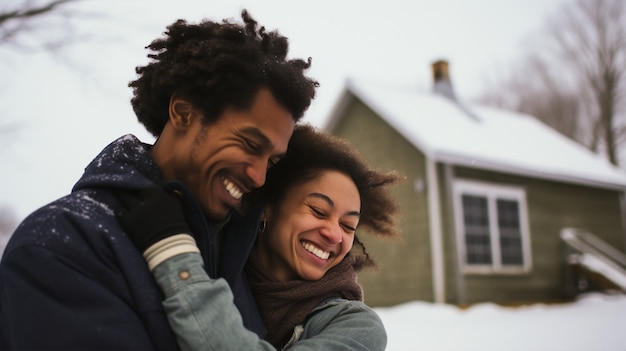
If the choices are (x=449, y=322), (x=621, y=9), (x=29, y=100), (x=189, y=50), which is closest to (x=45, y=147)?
(x=29, y=100)

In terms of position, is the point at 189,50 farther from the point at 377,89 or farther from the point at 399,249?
the point at 377,89

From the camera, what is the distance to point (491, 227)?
37.0 ft

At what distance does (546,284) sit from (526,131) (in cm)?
466

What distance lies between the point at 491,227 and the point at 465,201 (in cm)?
77

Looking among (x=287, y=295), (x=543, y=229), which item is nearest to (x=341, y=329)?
(x=287, y=295)

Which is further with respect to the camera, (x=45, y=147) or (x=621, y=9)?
(x=621, y=9)

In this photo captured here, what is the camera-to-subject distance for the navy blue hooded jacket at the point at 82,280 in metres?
1.23

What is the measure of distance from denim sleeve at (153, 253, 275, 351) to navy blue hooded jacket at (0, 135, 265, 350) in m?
0.04

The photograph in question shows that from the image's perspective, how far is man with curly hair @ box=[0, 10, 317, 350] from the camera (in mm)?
1251

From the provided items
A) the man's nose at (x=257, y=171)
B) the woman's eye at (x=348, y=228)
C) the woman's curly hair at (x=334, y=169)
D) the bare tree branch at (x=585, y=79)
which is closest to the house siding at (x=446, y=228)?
the woman's curly hair at (x=334, y=169)

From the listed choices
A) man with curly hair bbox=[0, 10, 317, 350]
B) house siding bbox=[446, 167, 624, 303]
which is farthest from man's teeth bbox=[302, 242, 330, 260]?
house siding bbox=[446, 167, 624, 303]

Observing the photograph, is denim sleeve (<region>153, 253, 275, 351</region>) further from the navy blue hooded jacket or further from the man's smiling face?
the man's smiling face

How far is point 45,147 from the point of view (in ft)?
39.4

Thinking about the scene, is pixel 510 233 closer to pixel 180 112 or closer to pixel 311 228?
pixel 311 228
